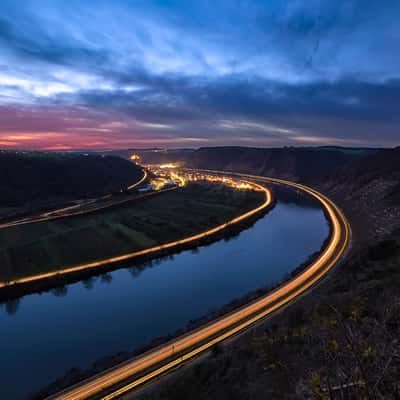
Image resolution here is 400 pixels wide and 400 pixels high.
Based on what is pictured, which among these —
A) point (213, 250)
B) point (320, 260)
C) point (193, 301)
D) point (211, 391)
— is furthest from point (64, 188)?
point (211, 391)

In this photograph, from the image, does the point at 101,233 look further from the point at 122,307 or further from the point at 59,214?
the point at 122,307

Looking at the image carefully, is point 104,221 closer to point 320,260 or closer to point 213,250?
point 213,250

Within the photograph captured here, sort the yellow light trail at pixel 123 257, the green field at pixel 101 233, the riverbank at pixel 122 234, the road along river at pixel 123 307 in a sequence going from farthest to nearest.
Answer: the green field at pixel 101 233 → the riverbank at pixel 122 234 → the yellow light trail at pixel 123 257 → the road along river at pixel 123 307

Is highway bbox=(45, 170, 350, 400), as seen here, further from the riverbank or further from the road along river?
the riverbank

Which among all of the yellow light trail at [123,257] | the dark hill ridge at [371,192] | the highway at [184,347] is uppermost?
the dark hill ridge at [371,192]

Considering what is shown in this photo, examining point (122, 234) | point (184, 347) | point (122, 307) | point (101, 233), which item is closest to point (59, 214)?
point (101, 233)

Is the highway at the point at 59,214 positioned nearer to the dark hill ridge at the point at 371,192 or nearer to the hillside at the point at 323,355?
the hillside at the point at 323,355

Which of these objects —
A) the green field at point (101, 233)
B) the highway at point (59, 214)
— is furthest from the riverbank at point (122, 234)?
the highway at point (59, 214)
